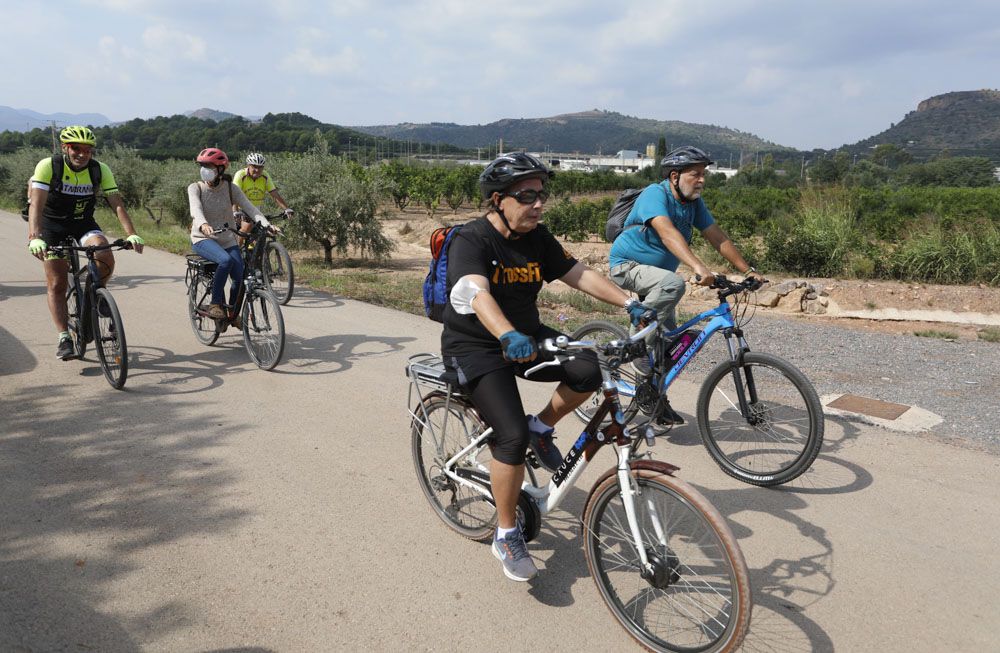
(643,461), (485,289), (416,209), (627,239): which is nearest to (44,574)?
(485,289)

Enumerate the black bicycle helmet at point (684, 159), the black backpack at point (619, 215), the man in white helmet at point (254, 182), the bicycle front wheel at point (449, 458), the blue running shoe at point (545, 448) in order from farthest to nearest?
1. the man in white helmet at point (254, 182)
2. the black backpack at point (619, 215)
3. the black bicycle helmet at point (684, 159)
4. the bicycle front wheel at point (449, 458)
5. the blue running shoe at point (545, 448)

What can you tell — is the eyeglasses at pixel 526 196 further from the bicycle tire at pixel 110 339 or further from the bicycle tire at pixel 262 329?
the bicycle tire at pixel 110 339

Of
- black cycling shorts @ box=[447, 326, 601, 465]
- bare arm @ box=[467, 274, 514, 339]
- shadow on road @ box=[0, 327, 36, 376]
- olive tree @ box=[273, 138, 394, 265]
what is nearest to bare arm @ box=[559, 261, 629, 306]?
black cycling shorts @ box=[447, 326, 601, 465]

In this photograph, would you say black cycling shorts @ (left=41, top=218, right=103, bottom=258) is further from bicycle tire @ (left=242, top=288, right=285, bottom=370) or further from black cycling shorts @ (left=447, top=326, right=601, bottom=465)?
black cycling shorts @ (left=447, top=326, right=601, bottom=465)

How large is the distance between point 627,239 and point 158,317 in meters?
5.98

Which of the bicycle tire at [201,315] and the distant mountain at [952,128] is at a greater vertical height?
the distant mountain at [952,128]

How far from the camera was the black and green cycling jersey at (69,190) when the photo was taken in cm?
586

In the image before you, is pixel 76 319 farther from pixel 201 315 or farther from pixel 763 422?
pixel 763 422

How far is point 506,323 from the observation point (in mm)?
2895

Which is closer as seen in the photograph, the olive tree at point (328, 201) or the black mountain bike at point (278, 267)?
the black mountain bike at point (278, 267)

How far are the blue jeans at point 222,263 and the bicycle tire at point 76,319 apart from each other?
1124 millimetres

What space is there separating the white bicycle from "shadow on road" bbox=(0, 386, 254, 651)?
1513mm

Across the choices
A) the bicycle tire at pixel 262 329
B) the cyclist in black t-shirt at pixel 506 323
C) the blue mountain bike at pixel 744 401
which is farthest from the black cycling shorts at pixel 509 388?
the bicycle tire at pixel 262 329

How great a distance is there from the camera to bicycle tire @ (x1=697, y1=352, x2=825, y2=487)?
13.7 feet
